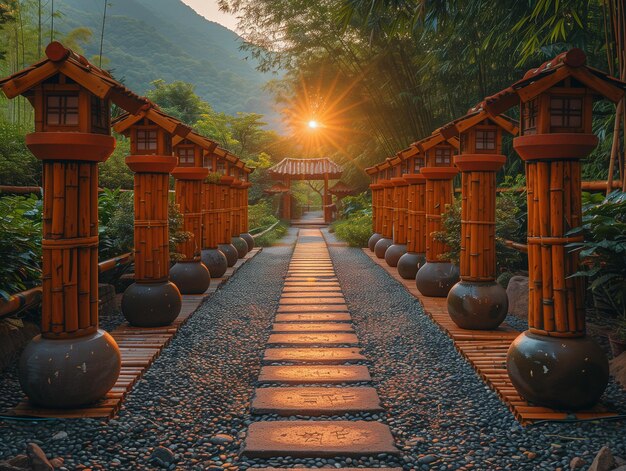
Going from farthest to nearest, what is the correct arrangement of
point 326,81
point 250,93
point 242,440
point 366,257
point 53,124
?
1. point 250,93
2. point 326,81
3. point 366,257
4. point 53,124
5. point 242,440

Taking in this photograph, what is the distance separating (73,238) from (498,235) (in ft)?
14.9

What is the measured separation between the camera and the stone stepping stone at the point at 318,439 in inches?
97.8

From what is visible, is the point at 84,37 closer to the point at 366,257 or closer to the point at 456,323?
the point at 366,257

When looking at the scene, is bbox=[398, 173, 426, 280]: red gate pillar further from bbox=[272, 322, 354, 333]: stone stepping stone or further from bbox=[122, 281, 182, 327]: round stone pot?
bbox=[122, 281, 182, 327]: round stone pot

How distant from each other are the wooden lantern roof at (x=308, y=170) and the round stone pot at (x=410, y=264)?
45.4ft

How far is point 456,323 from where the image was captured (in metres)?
4.61

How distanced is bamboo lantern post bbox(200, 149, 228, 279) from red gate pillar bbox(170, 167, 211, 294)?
107cm

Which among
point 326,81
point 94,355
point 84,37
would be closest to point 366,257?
point 326,81

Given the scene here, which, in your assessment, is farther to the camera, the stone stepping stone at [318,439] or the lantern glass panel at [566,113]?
the lantern glass panel at [566,113]

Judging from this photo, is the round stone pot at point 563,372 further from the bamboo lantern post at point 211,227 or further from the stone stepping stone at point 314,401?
the bamboo lantern post at point 211,227

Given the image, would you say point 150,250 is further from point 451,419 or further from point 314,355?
point 451,419

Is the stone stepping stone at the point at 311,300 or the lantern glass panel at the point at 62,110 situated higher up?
the lantern glass panel at the point at 62,110

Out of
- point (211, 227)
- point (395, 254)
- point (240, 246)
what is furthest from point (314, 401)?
point (240, 246)

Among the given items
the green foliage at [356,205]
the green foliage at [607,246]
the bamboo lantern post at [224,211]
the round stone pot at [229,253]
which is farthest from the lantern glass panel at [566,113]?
the green foliage at [356,205]
